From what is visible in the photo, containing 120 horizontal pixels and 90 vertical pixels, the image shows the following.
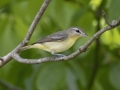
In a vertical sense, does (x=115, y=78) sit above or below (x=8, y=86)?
above

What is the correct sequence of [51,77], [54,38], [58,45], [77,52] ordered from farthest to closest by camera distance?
[51,77] → [54,38] → [58,45] → [77,52]

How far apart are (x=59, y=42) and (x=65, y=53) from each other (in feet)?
2.97

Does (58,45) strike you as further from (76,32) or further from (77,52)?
(77,52)

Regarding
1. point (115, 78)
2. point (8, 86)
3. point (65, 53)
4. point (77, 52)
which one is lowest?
point (8, 86)

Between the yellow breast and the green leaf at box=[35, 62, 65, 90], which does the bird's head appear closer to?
the yellow breast

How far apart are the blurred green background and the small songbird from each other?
325mm

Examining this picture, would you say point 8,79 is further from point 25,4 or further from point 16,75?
point 25,4

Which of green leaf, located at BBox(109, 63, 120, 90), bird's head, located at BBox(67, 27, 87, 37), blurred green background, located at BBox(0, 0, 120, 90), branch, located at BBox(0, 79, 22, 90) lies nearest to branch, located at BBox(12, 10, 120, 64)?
bird's head, located at BBox(67, 27, 87, 37)

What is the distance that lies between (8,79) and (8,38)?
Result: 0.66m

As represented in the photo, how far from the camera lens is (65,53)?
389cm

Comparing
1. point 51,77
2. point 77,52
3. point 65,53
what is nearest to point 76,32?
point 51,77

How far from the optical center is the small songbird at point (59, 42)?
2907 mm

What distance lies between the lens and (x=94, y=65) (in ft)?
12.9

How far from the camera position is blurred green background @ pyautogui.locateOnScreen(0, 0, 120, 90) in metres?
3.44
